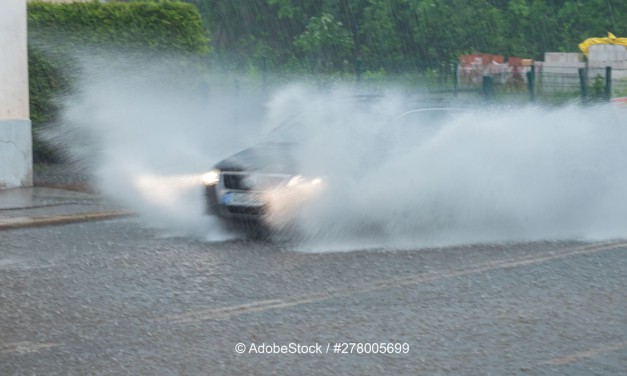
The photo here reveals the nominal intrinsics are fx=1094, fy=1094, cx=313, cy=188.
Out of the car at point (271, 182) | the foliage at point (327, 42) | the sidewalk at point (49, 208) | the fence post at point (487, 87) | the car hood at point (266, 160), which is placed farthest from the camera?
the foliage at point (327, 42)

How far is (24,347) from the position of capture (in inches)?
279

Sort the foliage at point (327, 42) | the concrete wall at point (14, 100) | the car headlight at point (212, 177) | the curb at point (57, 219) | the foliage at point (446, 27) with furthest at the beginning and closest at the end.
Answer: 1. the foliage at point (327, 42)
2. the foliage at point (446, 27)
3. the concrete wall at point (14, 100)
4. the curb at point (57, 219)
5. the car headlight at point (212, 177)

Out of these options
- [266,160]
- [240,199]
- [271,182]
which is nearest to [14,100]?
[266,160]

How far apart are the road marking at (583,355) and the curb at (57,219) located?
7625mm

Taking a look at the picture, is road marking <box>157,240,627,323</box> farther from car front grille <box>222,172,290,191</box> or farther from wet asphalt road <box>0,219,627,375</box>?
car front grille <box>222,172,290,191</box>

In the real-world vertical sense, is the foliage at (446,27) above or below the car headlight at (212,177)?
above

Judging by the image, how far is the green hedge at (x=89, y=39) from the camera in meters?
17.9

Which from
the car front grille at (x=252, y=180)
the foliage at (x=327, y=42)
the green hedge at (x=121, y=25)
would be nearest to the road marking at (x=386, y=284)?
the car front grille at (x=252, y=180)

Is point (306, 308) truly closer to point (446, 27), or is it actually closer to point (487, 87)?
point (487, 87)

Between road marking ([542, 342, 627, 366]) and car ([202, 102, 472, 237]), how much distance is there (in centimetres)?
455

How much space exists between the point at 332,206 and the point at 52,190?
19.4 feet

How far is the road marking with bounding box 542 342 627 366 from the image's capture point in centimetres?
673

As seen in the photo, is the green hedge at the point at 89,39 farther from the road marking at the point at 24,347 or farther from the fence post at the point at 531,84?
the road marking at the point at 24,347

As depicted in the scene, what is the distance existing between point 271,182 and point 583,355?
4.92m
